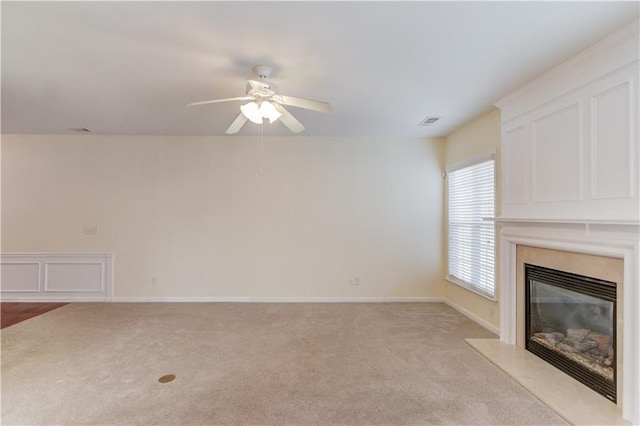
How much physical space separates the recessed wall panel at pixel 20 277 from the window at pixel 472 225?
657 cm

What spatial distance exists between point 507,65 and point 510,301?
89.6 inches

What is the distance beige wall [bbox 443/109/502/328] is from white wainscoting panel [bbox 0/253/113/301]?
17.7 ft

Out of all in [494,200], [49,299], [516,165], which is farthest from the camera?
[49,299]

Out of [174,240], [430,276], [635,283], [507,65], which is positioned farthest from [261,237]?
[635,283]

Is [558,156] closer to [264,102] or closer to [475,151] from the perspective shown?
[475,151]

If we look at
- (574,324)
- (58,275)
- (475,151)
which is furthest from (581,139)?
(58,275)

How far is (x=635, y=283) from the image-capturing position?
6.68ft

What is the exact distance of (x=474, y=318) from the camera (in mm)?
4125

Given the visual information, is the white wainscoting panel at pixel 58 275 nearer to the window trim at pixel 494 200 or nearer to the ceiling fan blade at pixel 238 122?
the ceiling fan blade at pixel 238 122

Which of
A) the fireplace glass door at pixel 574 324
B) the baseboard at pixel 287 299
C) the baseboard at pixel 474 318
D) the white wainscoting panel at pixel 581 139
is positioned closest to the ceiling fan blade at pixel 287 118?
the white wainscoting panel at pixel 581 139

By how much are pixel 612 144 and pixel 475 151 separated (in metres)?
1.98

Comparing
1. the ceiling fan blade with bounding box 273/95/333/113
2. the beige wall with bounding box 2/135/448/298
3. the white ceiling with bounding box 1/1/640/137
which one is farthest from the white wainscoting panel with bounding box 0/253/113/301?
the ceiling fan blade with bounding box 273/95/333/113

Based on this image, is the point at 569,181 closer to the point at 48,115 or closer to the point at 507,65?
the point at 507,65

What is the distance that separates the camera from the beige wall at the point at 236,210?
504cm
